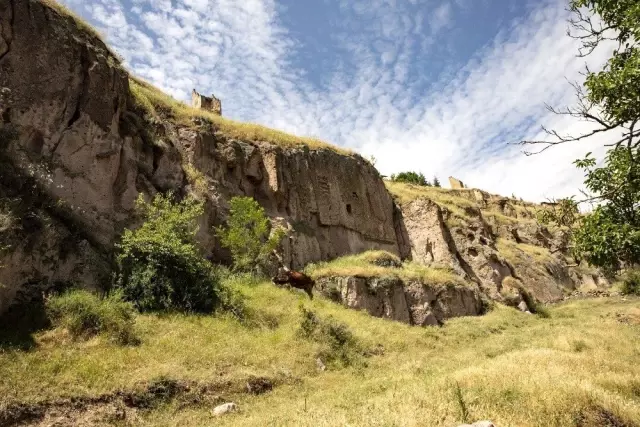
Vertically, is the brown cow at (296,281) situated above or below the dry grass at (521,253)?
below

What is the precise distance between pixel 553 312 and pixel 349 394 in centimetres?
2870

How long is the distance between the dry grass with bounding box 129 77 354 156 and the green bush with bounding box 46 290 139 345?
45.4 feet

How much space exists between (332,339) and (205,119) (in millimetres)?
19486

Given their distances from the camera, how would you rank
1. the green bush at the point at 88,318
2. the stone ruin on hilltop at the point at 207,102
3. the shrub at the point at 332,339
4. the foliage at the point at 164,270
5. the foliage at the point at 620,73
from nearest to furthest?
the foliage at the point at 620,73
the green bush at the point at 88,318
the shrub at the point at 332,339
the foliage at the point at 164,270
the stone ruin on hilltop at the point at 207,102

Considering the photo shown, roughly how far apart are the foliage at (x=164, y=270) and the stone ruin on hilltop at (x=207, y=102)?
66.9ft

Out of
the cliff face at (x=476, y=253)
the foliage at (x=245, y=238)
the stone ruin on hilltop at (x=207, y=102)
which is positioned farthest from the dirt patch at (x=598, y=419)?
the stone ruin on hilltop at (x=207, y=102)

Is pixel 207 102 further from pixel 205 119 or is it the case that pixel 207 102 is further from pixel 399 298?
pixel 399 298

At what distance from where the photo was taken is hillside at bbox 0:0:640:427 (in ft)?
32.9

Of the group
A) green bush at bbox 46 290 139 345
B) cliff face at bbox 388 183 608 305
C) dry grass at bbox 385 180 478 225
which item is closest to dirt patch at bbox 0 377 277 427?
green bush at bbox 46 290 139 345

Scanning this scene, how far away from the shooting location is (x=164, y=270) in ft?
56.9

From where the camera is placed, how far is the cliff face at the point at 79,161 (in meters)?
14.7

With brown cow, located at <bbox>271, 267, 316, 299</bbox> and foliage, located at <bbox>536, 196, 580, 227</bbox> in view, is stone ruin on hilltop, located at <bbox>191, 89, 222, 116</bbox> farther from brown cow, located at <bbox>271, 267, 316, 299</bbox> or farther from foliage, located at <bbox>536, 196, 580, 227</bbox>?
foliage, located at <bbox>536, 196, 580, 227</bbox>

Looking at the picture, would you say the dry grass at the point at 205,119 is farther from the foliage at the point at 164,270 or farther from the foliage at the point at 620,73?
the foliage at the point at 620,73

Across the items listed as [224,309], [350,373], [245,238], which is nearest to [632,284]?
[245,238]
